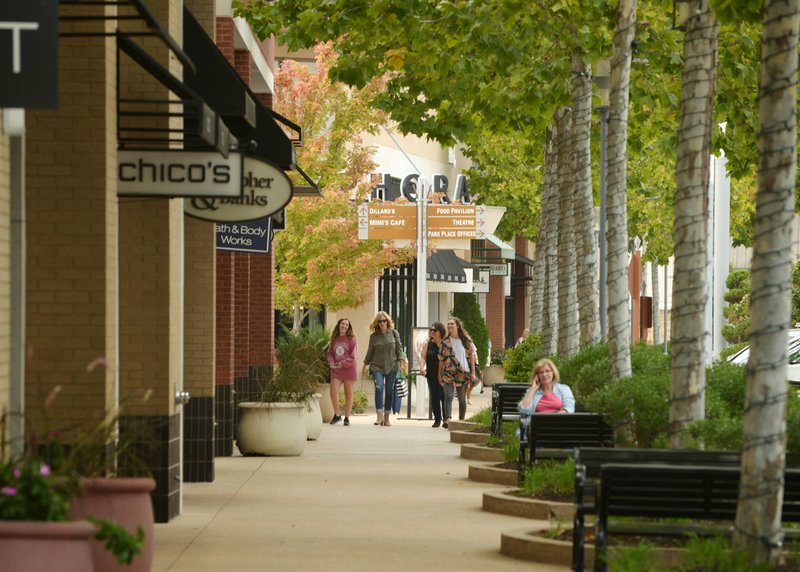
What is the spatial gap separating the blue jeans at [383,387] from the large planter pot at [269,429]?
8.02 meters

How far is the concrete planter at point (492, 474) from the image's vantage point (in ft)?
60.0

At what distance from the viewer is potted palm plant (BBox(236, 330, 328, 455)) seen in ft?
72.0

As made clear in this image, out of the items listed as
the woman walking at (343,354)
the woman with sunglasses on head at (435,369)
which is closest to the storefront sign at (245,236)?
the woman walking at (343,354)

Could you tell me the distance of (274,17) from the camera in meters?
21.8

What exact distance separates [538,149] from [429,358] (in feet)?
17.0

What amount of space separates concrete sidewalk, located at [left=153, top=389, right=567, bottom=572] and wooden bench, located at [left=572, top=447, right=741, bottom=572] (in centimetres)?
71

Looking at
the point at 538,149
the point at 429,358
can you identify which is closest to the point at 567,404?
the point at 429,358

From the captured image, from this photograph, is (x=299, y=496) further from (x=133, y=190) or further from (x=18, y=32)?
(x=18, y=32)

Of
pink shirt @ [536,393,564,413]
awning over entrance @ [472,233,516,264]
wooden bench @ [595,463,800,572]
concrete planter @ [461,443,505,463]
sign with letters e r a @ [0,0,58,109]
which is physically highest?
sign with letters e r a @ [0,0,58,109]

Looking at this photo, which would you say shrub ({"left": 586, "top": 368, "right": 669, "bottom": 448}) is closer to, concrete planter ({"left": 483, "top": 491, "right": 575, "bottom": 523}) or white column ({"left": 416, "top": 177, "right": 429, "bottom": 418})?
concrete planter ({"left": 483, "top": 491, "right": 575, "bottom": 523})

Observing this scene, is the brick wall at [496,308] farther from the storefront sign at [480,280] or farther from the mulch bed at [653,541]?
the mulch bed at [653,541]

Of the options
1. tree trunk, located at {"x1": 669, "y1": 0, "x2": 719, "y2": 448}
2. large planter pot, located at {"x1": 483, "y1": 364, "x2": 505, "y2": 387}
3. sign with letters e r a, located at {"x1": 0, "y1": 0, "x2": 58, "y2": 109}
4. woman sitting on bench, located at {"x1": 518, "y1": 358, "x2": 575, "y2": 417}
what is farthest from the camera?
large planter pot, located at {"x1": 483, "y1": 364, "x2": 505, "y2": 387}

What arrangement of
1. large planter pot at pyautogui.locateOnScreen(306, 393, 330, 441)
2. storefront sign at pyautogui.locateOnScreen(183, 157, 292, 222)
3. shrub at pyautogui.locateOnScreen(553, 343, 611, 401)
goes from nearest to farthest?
1. storefront sign at pyautogui.locateOnScreen(183, 157, 292, 222)
2. shrub at pyautogui.locateOnScreen(553, 343, 611, 401)
3. large planter pot at pyautogui.locateOnScreen(306, 393, 330, 441)

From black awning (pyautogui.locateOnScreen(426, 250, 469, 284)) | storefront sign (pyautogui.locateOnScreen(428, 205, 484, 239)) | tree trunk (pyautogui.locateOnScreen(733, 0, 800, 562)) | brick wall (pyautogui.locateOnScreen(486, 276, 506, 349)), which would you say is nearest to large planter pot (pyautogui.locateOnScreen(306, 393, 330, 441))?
storefront sign (pyautogui.locateOnScreen(428, 205, 484, 239))
